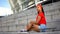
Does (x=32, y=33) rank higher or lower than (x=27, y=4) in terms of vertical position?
lower

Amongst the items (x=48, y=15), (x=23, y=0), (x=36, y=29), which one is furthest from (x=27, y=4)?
(x=36, y=29)

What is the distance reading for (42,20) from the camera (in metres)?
10.5

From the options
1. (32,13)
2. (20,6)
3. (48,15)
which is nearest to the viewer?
(48,15)

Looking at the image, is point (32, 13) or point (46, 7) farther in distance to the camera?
point (32, 13)

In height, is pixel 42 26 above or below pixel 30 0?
below

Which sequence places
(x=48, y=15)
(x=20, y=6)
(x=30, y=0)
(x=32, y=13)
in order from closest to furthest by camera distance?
(x=48, y=15) < (x=32, y=13) < (x=30, y=0) < (x=20, y=6)

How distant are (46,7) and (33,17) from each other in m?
1.09

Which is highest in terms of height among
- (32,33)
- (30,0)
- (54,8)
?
(30,0)

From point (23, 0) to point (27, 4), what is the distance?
95 centimetres

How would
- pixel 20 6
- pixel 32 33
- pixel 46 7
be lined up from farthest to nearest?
pixel 20 6, pixel 46 7, pixel 32 33

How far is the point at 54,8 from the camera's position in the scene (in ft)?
46.2

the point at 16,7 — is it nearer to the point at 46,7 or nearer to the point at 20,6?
the point at 20,6

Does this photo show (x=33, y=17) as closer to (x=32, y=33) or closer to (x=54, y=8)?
(x=54, y=8)

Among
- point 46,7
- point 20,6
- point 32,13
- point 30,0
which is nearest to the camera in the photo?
point 46,7
